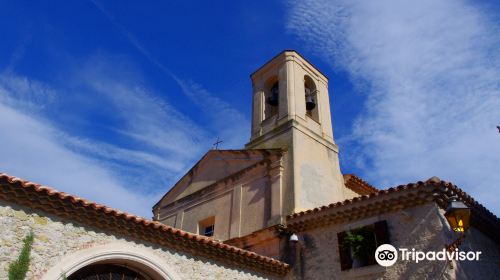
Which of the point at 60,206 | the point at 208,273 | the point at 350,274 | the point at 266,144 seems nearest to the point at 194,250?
the point at 208,273

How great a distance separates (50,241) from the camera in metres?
7.40

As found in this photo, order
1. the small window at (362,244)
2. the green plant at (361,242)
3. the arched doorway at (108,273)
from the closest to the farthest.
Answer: the arched doorway at (108,273) < the small window at (362,244) < the green plant at (361,242)

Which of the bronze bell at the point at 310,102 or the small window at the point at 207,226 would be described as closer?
the small window at the point at 207,226

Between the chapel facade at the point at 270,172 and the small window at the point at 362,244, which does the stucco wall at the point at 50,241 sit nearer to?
the small window at the point at 362,244

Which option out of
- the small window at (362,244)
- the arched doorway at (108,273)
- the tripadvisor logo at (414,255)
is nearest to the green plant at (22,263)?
the arched doorway at (108,273)

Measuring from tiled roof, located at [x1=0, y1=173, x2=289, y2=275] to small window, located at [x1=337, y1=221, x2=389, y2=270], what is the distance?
2.07 metres

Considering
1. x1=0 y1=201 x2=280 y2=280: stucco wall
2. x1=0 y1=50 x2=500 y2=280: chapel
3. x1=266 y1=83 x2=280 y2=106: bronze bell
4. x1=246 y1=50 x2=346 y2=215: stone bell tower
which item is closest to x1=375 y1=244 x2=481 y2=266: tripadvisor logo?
x1=0 y1=50 x2=500 y2=280: chapel

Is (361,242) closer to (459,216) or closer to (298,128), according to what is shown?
(459,216)

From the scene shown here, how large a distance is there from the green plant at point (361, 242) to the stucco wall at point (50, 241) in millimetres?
4291

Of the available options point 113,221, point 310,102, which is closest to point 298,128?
point 310,102

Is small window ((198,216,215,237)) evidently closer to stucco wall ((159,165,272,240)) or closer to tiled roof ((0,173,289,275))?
stucco wall ((159,165,272,240))

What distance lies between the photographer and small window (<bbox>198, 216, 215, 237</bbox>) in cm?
1494

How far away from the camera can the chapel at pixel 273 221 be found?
7570 mm

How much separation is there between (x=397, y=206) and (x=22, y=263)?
812cm
